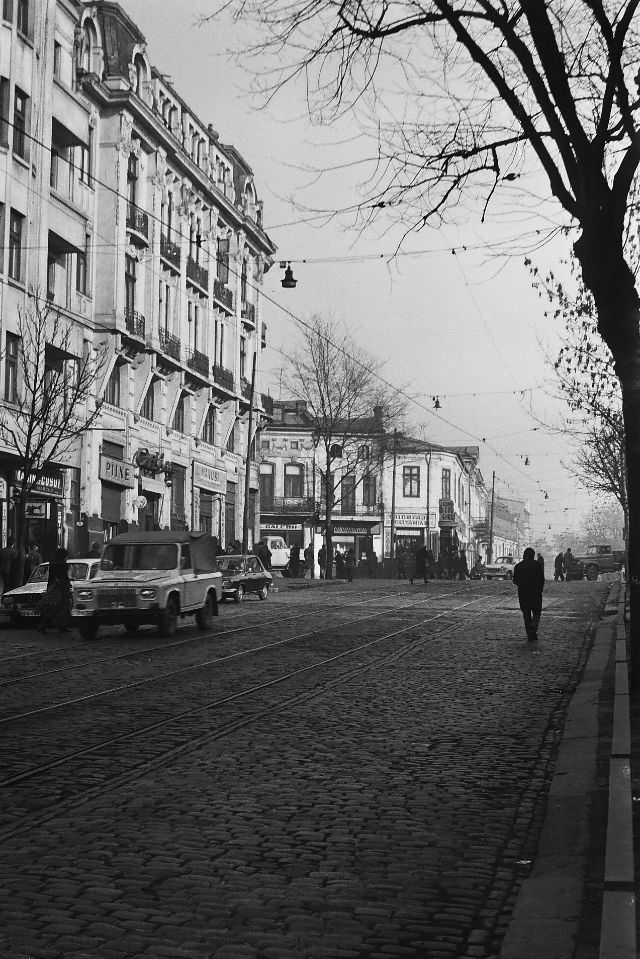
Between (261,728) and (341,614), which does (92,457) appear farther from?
(261,728)

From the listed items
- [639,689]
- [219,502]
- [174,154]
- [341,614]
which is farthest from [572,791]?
[219,502]

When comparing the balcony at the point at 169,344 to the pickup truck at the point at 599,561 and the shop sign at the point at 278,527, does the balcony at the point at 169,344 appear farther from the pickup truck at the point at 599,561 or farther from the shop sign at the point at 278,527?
the shop sign at the point at 278,527

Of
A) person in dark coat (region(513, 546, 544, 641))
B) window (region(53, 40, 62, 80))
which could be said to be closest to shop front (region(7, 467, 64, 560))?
window (region(53, 40, 62, 80))

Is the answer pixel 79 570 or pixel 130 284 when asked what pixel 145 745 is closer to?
pixel 79 570

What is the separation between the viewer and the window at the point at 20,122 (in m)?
34.7

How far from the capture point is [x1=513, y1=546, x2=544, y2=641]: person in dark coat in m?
21.1

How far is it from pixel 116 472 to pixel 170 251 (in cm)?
1080

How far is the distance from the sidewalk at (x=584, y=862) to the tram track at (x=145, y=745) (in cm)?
282

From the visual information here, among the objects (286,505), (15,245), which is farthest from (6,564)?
(286,505)

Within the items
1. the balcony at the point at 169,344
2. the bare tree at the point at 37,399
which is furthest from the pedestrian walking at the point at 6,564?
the balcony at the point at 169,344

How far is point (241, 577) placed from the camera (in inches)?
1452

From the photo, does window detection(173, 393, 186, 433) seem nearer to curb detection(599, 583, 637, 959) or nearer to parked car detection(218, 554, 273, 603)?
parked car detection(218, 554, 273, 603)

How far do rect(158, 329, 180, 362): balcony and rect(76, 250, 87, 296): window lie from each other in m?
6.53

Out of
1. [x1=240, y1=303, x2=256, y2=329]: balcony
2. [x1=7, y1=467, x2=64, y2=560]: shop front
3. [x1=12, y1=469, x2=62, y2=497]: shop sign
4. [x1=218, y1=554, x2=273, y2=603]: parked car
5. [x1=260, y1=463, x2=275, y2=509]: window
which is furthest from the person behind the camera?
[x1=260, y1=463, x2=275, y2=509]: window
